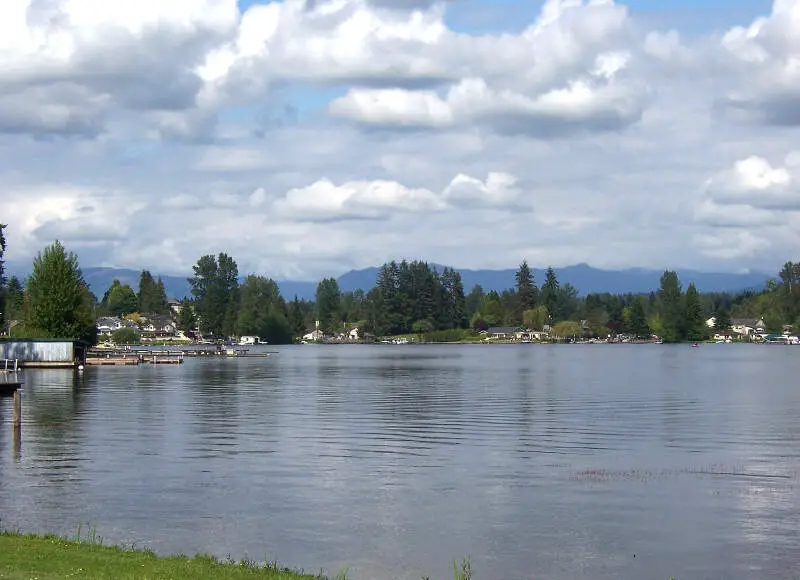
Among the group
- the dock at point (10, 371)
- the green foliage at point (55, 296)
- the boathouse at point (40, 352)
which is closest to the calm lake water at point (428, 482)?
the dock at point (10, 371)

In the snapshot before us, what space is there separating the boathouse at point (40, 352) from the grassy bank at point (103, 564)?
10551 centimetres

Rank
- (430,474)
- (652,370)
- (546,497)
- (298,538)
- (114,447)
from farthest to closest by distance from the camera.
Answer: (652,370), (114,447), (430,474), (546,497), (298,538)

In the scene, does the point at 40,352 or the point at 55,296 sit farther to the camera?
the point at 55,296

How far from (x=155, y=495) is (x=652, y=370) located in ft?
367

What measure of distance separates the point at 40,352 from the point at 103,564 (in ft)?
365

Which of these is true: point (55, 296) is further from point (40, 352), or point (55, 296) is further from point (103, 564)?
point (103, 564)

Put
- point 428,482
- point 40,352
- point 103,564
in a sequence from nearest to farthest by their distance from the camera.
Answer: point 103,564 < point 428,482 < point 40,352

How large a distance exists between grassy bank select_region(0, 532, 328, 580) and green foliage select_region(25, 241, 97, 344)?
118004 mm

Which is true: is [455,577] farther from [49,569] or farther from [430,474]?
[430,474]

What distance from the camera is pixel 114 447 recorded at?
50.3 meters

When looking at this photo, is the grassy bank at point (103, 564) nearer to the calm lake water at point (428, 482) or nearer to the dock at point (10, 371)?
the calm lake water at point (428, 482)

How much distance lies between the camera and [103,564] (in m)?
23.3

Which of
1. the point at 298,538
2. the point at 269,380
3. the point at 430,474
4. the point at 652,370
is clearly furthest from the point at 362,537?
the point at 652,370

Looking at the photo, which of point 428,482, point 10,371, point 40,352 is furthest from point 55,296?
point 428,482
